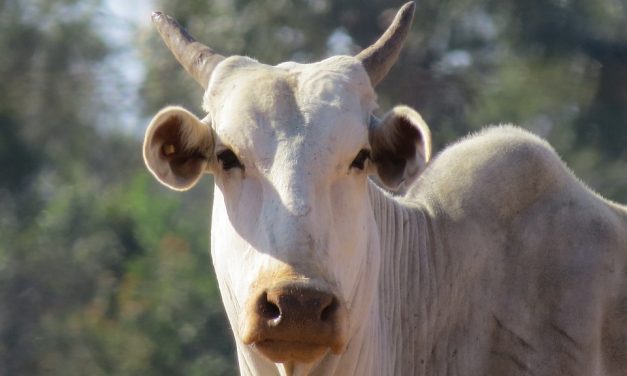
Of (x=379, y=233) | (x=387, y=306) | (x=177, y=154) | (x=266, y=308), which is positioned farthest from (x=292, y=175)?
(x=387, y=306)

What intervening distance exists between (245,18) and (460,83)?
103 inches

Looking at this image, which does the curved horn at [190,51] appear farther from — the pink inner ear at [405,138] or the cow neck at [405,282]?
the cow neck at [405,282]

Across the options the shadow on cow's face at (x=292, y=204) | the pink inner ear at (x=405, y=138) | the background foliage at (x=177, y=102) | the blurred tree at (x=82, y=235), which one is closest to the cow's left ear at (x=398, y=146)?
the pink inner ear at (x=405, y=138)

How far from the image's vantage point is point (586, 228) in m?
8.26

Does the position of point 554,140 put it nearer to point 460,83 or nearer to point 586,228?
point 460,83

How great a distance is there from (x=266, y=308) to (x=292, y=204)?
0.46 meters

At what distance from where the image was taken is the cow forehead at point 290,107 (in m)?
6.89

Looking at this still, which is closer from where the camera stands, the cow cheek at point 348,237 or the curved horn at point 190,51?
the cow cheek at point 348,237

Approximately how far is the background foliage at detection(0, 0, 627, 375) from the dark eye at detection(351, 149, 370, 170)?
10173mm

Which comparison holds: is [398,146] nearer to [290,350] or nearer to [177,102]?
[290,350]

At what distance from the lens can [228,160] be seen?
7094 mm

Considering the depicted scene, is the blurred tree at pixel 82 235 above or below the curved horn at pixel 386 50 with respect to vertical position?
below

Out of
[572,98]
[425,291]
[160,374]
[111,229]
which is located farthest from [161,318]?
[425,291]

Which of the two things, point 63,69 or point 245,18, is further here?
point 63,69
